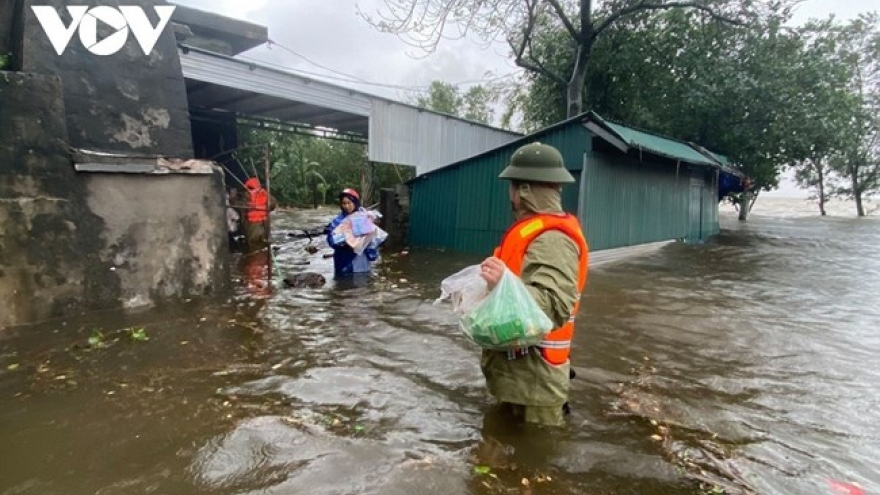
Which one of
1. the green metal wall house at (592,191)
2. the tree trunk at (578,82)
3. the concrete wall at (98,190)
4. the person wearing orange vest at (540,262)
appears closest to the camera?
the person wearing orange vest at (540,262)

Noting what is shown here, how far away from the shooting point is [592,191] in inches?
432

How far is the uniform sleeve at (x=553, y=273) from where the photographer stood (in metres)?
2.63

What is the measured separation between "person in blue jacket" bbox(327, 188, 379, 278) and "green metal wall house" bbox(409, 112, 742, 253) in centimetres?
421

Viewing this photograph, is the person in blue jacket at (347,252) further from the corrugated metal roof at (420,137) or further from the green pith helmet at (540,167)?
the green pith helmet at (540,167)

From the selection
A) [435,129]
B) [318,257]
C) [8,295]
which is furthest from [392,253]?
[8,295]

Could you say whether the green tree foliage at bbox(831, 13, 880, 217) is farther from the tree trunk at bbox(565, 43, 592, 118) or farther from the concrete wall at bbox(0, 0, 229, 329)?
the concrete wall at bbox(0, 0, 229, 329)

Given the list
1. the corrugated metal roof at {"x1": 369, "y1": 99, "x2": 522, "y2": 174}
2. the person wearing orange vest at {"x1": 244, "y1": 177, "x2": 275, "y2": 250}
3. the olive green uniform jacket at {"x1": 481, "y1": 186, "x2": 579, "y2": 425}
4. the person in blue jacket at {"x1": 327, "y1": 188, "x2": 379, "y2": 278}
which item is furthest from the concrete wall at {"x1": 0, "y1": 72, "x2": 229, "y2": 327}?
the corrugated metal roof at {"x1": 369, "y1": 99, "x2": 522, "y2": 174}

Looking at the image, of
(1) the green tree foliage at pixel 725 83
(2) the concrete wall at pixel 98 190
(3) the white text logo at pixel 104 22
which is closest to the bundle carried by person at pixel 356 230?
(2) the concrete wall at pixel 98 190

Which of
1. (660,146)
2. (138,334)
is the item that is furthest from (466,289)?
(660,146)

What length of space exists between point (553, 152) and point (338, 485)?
85.4 inches

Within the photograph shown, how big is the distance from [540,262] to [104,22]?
22.9ft

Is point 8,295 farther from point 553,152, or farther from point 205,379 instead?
point 553,152

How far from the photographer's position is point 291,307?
7.04m

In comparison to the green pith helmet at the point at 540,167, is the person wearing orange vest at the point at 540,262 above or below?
below
